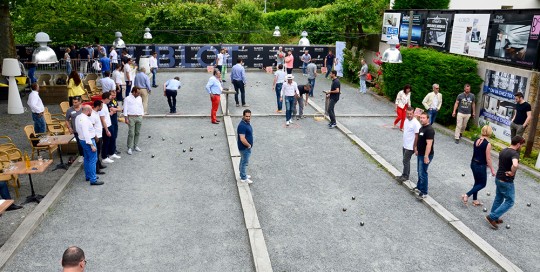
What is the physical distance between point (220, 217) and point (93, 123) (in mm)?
4006

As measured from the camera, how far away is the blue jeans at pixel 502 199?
8.37 m

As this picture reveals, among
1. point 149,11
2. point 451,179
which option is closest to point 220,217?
point 451,179

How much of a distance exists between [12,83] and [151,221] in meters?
11.8

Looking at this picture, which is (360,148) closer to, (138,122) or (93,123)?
(138,122)

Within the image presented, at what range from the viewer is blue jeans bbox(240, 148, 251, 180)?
33.4 ft

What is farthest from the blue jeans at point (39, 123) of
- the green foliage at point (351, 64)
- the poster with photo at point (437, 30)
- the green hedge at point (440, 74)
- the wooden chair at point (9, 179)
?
the green foliage at point (351, 64)

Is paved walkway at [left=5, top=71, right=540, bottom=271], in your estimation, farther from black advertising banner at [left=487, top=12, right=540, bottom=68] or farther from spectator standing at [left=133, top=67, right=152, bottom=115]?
black advertising banner at [left=487, top=12, right=540, bottom=68]

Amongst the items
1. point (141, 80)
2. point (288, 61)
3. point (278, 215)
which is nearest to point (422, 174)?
point (278, 215)

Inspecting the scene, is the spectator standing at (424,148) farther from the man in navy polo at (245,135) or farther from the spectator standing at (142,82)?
the spectator standing at (142,82)

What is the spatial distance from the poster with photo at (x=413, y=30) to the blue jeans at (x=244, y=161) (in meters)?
13.7

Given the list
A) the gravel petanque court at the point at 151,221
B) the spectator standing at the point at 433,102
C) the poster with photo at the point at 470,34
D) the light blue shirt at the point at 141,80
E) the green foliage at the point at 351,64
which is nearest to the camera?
the gravel petanque court at the point at 151,221

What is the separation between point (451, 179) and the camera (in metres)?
11.3

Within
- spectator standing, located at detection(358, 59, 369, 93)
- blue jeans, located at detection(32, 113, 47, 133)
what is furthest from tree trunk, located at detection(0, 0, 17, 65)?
spectator standing, located at detection(358, 59, 369, 93)

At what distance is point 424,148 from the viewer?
9555 mm
